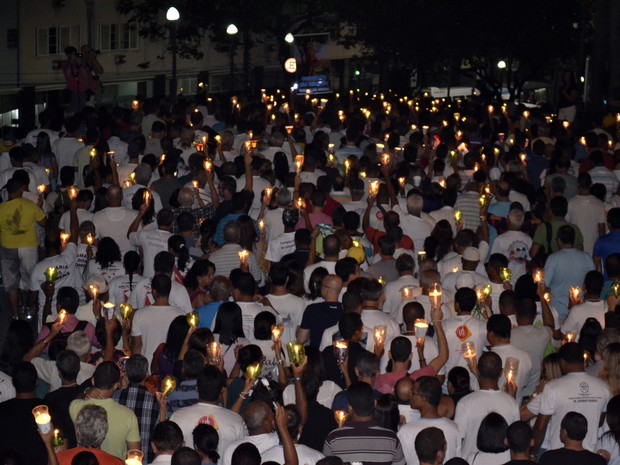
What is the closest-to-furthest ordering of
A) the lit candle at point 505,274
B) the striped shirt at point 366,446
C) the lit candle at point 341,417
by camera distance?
the striped shirt at point 366,446 < the lit candle at point 341,417 < the lit candle at point 505,274

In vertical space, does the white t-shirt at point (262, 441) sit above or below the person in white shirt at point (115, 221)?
below

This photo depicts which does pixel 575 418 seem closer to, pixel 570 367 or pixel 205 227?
pixel 570 367

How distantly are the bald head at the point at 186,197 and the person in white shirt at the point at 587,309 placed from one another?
4.49 m

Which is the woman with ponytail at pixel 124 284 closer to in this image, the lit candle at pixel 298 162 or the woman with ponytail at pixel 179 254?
the woman with ponytail at pixel 179 254

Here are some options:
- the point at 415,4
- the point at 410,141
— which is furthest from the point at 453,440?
the point at 415,4

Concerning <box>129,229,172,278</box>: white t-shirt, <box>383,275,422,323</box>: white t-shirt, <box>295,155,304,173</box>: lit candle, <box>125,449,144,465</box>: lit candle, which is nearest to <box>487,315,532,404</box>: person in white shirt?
<box>383,275,422,323</box>: white t-shirt

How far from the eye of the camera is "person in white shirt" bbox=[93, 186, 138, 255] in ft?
49.1

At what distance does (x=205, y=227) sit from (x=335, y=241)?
1.91 meters

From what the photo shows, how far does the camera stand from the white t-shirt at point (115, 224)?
589 inches

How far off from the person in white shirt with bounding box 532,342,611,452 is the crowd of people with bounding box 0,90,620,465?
2cm

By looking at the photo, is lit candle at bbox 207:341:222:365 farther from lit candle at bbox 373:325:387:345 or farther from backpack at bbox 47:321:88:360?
→ backpack at bbox 47:321:88:360

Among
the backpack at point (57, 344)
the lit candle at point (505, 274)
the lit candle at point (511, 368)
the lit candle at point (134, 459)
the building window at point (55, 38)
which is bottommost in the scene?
the backpack at point (57, 344)

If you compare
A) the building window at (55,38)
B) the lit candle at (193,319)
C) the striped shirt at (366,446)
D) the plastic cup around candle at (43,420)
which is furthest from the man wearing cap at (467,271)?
the building window at (55,38)

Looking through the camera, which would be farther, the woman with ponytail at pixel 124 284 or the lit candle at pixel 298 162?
the lit candle at pixel 298 162
